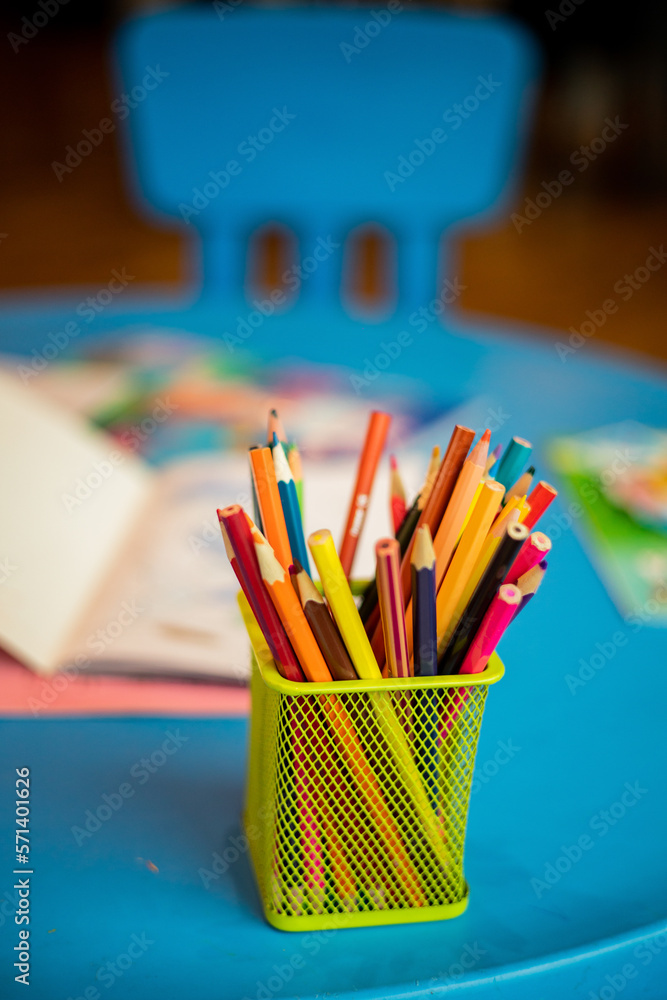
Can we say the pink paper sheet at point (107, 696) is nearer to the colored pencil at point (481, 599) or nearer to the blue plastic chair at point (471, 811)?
the blue plastic chair at point (471, 811)

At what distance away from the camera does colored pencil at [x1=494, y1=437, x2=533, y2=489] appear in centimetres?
43

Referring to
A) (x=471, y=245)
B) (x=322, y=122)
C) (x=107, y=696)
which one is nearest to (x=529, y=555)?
(x=107, y=696)

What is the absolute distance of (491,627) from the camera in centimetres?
39

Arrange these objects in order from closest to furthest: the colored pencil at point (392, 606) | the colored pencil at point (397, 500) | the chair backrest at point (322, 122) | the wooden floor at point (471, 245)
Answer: the colored pencil at point (392, 606)
the colored pencil at point (397, 500)
the chair backrest at point (322, 122)
the wooden floor at point (471, 245)

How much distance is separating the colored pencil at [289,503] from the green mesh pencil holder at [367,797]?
1.4 inches

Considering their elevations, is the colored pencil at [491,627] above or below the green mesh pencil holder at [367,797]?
above

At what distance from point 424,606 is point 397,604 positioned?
10 millimetres

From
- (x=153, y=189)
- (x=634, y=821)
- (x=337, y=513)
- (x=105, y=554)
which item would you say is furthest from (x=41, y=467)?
(x=153, y=189)

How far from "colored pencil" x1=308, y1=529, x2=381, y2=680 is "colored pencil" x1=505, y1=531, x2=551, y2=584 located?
6cm

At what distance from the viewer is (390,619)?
1.26 feet

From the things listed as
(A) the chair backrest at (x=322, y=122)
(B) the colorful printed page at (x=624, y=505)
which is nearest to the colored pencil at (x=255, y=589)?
(B) the colorful printed page at (x=624, y=505)

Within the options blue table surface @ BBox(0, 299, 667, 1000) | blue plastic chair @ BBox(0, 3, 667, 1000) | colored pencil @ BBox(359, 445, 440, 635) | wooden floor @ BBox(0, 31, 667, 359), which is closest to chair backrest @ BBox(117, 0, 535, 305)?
blue plastic chair @ BBox(0, 3, 667, 1000)

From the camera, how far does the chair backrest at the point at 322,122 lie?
4.44 ft

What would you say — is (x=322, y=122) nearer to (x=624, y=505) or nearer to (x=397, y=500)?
(x=624, y=505)
